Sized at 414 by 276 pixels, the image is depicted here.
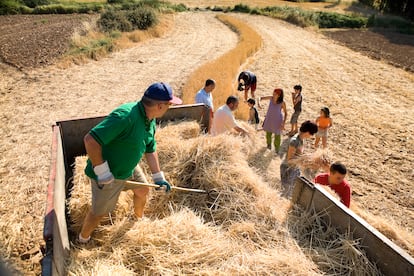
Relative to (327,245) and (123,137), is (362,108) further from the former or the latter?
(123,137)

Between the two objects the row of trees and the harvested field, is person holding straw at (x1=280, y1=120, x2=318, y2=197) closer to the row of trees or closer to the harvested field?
the harvested field

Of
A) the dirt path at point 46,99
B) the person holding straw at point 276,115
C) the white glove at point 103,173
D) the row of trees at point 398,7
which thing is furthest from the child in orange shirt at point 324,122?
the row of trees at point 398,7

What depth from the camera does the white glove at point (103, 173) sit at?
9.28 feet

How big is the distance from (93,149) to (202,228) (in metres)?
1.33

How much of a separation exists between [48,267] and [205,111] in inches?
159

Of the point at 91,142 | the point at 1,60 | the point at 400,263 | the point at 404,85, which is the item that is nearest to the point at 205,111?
the point at 91,142

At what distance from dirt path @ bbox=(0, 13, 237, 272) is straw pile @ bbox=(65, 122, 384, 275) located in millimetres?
1482

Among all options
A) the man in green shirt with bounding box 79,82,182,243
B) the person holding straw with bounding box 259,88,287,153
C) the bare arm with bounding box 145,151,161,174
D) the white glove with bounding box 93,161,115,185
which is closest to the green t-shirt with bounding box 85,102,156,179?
the man in green shirt with bounding box 79,82,182,243

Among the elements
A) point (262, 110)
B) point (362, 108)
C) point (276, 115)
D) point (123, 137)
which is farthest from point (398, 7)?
point (123, 137)

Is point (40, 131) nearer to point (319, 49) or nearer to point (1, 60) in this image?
point (1, 60)

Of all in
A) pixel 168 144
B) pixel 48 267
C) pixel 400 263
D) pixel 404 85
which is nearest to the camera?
pixel 48 267

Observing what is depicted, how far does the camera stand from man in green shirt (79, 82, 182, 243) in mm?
2725

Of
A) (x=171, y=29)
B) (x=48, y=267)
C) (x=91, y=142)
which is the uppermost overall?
(x=91, y=142)

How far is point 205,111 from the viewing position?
577 cm
